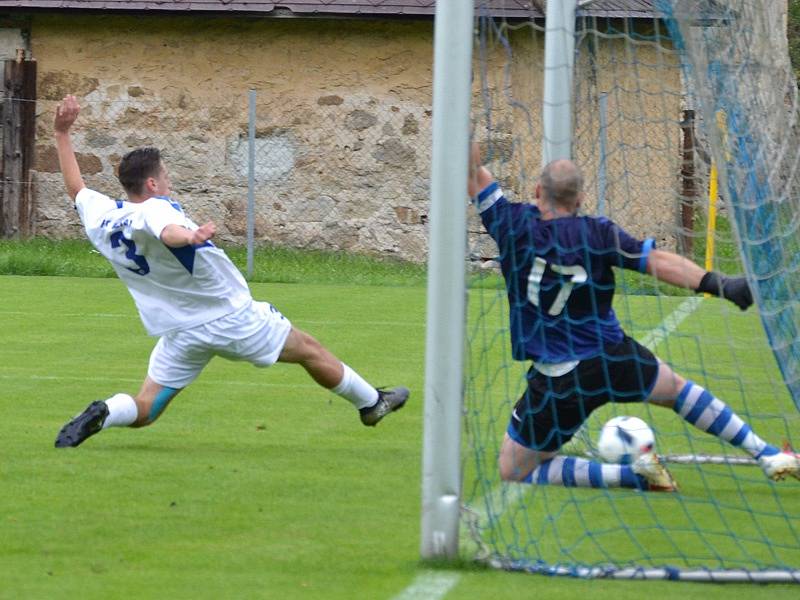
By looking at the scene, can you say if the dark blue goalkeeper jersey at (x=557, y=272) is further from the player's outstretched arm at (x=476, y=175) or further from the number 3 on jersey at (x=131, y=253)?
the number 3 on jersey at (x=131, y=253)

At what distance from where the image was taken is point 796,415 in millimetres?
8977

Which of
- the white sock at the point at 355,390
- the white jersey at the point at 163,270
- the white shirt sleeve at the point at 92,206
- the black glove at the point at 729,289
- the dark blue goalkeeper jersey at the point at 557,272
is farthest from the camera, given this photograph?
the white sock at the point at 355,390

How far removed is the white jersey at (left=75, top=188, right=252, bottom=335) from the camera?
25.6ft

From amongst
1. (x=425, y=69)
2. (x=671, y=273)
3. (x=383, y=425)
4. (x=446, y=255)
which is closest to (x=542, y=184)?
(x=671, y=273)

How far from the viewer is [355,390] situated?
8.22 m

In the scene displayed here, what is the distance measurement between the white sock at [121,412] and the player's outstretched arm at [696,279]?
286 cm

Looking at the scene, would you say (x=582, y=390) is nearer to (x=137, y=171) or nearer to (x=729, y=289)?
(x=729, y=289)

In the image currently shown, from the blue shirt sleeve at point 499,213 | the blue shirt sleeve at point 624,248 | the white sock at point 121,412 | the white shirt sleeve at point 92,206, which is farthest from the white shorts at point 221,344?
the blue shirt sleeve at point 624,248

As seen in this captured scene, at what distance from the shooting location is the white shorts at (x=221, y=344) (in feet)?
26.0

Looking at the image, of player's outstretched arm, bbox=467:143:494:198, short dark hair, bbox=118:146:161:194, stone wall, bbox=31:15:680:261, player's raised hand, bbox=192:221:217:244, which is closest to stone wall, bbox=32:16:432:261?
stone wall, bbox=31:15:680:261

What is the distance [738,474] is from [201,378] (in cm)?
428

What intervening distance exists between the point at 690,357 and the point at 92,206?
5020 millimetres

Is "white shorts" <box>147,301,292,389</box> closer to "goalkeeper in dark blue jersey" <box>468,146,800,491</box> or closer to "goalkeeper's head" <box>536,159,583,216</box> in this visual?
"goalkeeper in dark blue jersey" <box>468,146,800,491</box>

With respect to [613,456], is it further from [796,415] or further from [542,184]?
[796,415]
